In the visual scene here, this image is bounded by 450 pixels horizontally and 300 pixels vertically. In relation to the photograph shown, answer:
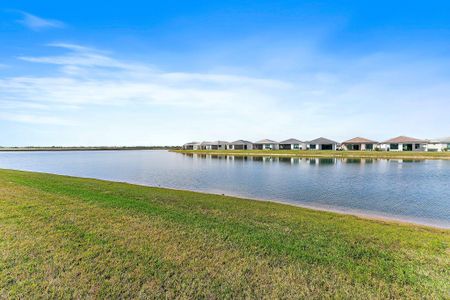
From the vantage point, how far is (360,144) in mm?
79375

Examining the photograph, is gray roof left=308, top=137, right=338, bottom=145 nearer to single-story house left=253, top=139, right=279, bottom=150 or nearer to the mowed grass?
single-story house left=253, top=139, right=279, bottom=150

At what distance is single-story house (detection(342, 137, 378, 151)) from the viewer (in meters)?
77.9

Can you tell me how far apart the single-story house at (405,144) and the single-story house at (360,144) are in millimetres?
3388

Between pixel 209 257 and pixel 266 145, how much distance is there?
319ft

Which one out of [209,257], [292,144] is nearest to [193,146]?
[292,144]

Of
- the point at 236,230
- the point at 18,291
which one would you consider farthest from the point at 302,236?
the point at 18,291

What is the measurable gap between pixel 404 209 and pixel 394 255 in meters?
9.95

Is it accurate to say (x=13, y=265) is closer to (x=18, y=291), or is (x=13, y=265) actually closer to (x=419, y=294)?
(x=18, y=291)

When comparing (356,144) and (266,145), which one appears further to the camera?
(266,145)

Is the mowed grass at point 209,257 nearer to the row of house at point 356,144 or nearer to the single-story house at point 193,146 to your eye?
the row of house at point 356,144

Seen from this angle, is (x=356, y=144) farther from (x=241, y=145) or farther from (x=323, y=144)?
(x=241, y=145)

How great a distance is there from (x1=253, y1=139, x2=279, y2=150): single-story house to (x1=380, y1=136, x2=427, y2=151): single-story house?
35.9m

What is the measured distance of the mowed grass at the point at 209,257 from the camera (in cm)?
441

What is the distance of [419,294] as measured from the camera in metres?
4.39
